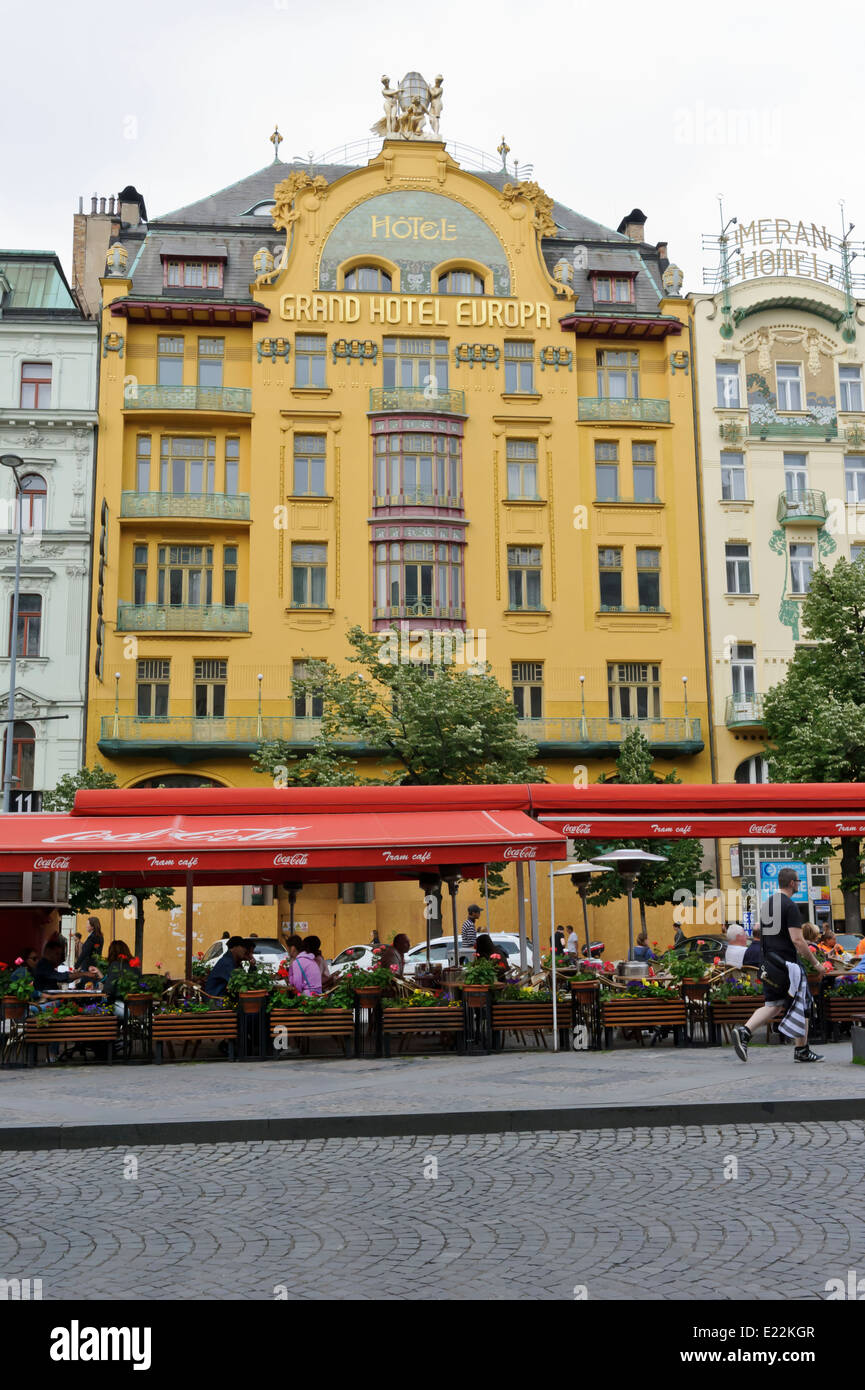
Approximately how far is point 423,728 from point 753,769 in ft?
45.1

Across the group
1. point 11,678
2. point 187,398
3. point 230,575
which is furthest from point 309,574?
point 11,678

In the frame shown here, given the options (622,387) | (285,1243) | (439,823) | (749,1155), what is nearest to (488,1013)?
(439,823)

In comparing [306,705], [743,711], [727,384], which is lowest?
[743,711]

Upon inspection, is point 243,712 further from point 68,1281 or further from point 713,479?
point 68,1281

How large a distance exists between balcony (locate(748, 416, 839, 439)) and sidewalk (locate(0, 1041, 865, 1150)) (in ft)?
111

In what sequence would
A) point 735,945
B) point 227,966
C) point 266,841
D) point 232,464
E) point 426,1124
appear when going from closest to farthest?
point 426,1124
point 266,841
point 227,966
point 735,945
point 232,464

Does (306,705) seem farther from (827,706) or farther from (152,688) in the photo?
(827,706)

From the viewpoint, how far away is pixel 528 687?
144 feet

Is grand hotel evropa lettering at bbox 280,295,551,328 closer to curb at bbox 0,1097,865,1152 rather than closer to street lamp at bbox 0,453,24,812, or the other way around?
street lamp at bbox 0,453,24,812

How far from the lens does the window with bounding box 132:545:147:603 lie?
43531 mm

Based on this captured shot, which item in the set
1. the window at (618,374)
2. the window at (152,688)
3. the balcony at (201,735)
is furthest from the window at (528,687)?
the window at (152,688)

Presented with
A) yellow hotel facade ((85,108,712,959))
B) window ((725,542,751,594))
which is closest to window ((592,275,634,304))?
yellow hotel facade ((85,108,712,959))

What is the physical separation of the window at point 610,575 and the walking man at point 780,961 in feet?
99.2

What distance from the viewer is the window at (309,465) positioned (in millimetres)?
44375
